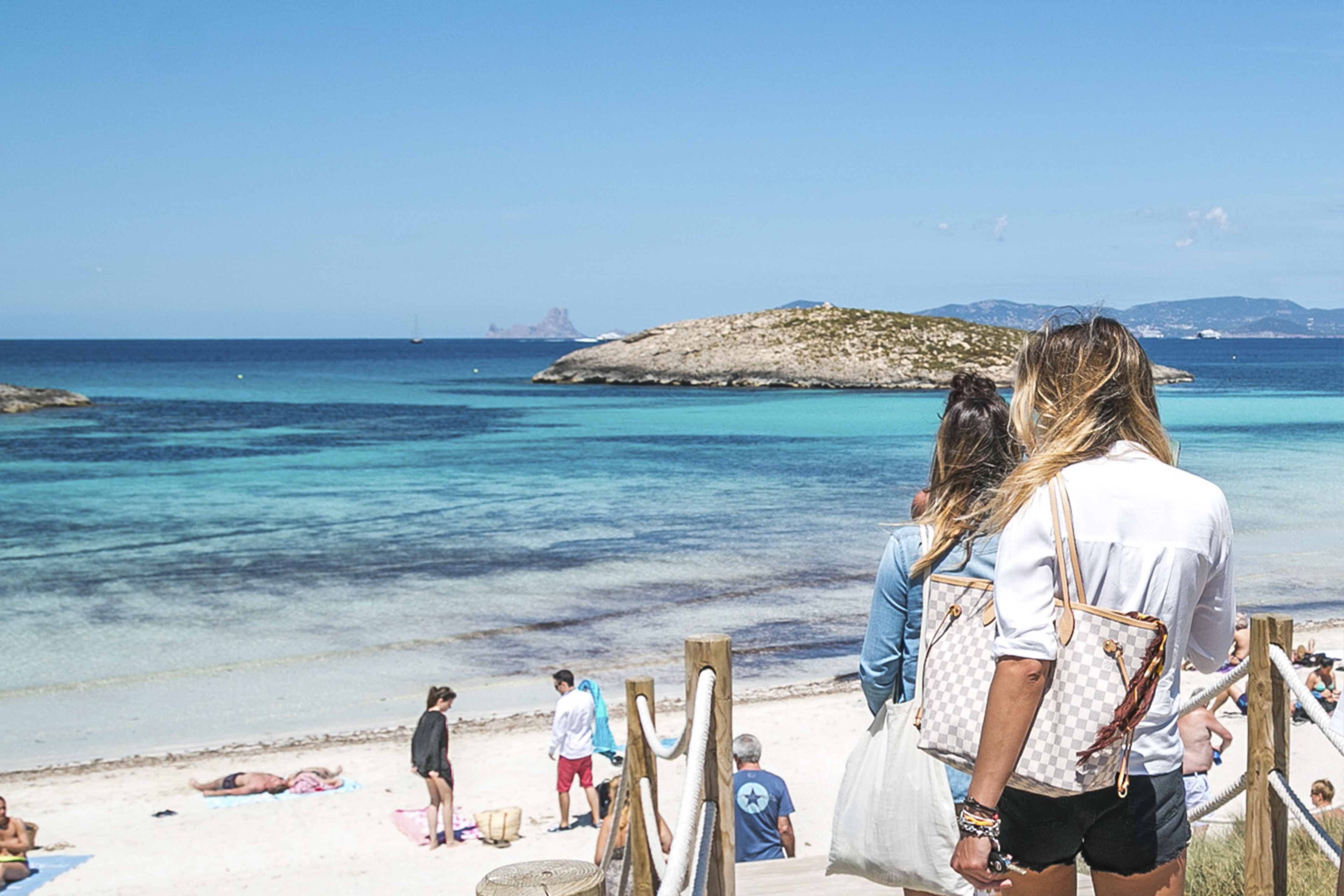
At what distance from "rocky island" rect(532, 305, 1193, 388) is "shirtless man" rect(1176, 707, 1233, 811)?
65.4 meters

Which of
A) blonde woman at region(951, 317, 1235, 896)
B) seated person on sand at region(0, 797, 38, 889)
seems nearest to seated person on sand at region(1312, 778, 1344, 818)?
blonde woman at region(951, 317, 1235, 896)

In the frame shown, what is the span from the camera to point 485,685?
45.3 ft

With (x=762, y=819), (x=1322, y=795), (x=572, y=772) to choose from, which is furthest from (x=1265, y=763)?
(x=572, y=772)

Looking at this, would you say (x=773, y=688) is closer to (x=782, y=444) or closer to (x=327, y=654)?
(x=327, y=654)

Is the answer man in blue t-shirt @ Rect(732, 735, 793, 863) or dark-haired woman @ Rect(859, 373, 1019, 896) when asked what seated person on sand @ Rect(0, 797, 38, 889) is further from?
dark-haired woman @ Rect(859, 373, 1019, 896)

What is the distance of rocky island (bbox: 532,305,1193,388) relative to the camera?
78750 mm

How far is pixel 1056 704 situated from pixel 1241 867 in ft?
13.2

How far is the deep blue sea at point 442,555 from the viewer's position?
1407cm

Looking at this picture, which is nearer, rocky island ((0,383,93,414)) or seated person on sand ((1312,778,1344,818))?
seated person on sand ((1312,778,1344,818))

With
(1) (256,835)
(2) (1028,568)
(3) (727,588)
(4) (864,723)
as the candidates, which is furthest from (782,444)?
(2) (1028,568)

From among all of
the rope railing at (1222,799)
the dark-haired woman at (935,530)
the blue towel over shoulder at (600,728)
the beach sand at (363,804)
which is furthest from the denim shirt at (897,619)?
the blue towel over shoulder at (600,728)

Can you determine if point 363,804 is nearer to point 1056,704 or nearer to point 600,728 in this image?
point 600,728

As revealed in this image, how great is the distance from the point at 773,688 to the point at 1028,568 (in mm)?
11357

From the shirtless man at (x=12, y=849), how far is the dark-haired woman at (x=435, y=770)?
3.01 metres
